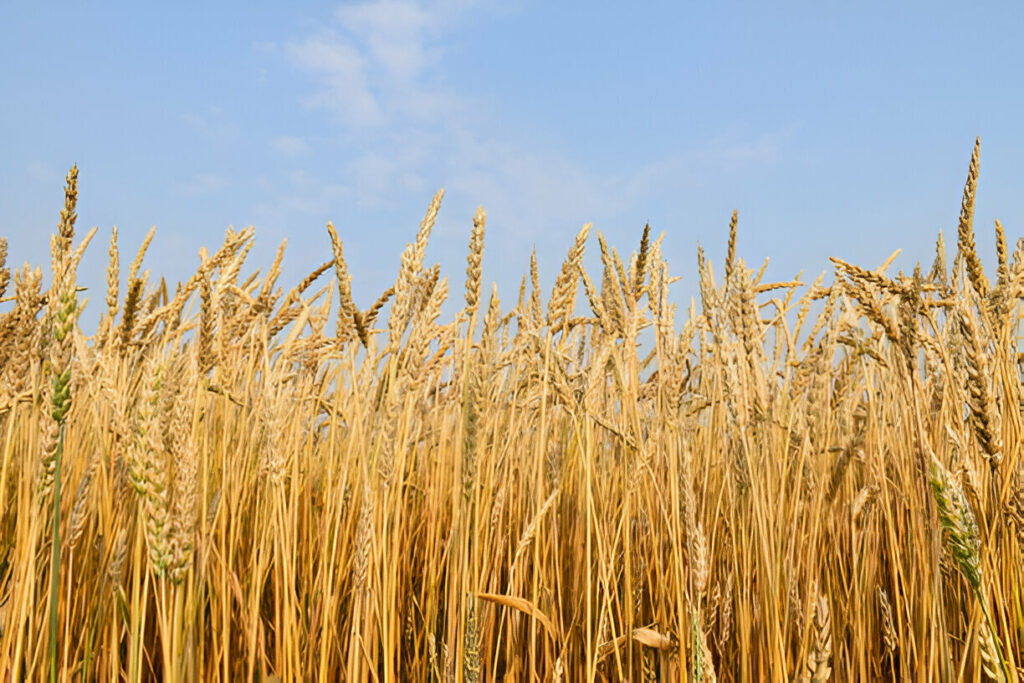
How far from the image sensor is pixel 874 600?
1.82 metres

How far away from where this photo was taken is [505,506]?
1857 millimetres

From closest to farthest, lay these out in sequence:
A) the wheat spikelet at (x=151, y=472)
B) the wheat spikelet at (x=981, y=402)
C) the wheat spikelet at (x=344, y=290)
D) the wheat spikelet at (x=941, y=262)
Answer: the wheat spikelet at (x=151, y=472) < the wheat spikelet at (x=981, y=402) < the wheat spikelet at (x=344, y=290) < the wheat spikelet at (x=941, y=262)

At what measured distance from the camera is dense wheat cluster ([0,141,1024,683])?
1.13m

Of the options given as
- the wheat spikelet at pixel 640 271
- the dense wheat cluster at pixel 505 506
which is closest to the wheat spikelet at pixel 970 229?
the dense wheat cluster at pixel 505 506

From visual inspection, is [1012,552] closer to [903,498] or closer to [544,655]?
[903,498]

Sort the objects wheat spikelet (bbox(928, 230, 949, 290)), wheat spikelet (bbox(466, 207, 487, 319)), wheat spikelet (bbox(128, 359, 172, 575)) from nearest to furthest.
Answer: wheat spikelet (bbox(128, 359, 172, 575)) → wheat spikelet (bbox(466, 207, 487, 319)) → wheat spikelet (bbox(928, 230, 949, 290))

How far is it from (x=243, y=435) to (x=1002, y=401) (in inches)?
67.0

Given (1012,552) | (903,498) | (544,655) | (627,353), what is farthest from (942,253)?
(544,655)

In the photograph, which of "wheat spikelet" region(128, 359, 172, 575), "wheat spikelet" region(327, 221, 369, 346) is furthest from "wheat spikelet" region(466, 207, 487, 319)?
"wheat spikelet" region(128, 359, 172, 575)

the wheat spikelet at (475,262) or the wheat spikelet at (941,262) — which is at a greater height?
the wheat spikelet at (941,262)

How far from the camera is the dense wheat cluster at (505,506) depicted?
1.13 metres

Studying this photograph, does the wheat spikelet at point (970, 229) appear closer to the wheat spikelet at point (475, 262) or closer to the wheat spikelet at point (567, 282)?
the wheat spikelet at point (567, 282)

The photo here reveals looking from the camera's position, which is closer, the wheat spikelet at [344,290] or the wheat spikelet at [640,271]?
the wheat spikelet at [344,290]

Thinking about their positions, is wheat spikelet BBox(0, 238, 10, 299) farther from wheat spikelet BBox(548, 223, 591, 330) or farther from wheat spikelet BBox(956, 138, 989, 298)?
wheat spikelet BBox(956, 138, 989, 298)
